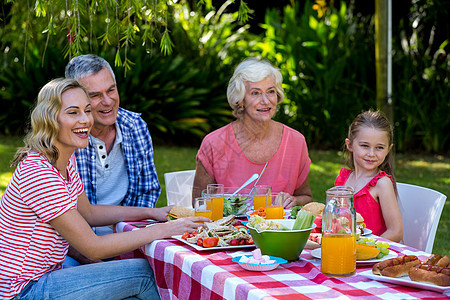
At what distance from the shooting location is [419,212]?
3252mm

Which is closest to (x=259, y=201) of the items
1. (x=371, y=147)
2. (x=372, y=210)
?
(x=372, y=210)

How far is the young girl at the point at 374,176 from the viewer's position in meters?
3.03

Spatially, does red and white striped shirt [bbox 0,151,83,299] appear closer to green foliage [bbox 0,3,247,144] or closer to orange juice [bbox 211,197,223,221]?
orange juice [bbox 211,197,223,221]

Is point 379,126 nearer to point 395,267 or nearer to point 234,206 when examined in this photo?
point 234,206

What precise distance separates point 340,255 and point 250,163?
1.73m

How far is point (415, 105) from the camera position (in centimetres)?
910

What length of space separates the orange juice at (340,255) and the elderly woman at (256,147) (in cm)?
161

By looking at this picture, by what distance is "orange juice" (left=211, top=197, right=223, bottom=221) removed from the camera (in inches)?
108

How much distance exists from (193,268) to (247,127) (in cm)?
176

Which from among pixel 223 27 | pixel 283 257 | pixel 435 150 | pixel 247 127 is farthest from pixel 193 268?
pixel 223 27

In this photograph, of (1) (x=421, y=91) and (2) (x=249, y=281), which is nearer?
(2) (x=249, y=281)

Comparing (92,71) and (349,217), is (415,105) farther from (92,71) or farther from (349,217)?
(349,217)

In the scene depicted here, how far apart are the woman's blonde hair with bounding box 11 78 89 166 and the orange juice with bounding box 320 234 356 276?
1.27m

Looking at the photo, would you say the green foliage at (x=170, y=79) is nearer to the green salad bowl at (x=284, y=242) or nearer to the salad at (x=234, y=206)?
the salad at (x=234, y=206)
